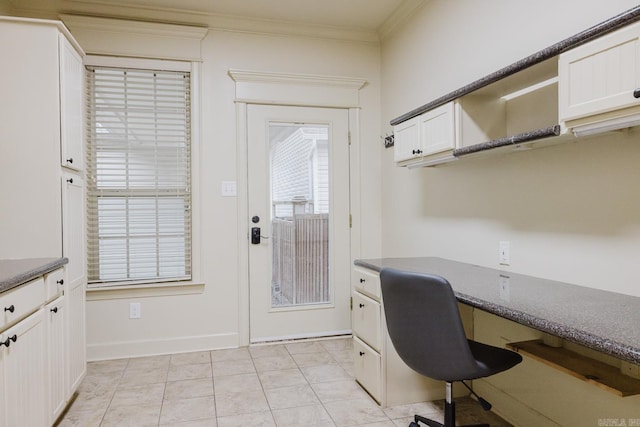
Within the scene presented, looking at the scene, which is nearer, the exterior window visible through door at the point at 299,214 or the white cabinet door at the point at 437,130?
the white cabinet door at the point at 437,130

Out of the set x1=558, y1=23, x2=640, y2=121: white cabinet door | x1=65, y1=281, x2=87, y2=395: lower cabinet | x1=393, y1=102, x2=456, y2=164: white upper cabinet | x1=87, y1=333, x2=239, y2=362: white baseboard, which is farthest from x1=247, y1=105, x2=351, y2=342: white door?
x1=558, y1=23, x2=640, y2=121: white cabinet door

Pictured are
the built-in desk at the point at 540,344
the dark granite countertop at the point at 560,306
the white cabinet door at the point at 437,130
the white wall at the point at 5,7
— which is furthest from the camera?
the white wall at the point at 5,7

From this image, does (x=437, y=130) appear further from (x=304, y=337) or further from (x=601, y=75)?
(x=304, y=337)

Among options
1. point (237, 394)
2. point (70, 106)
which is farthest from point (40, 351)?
point (70, 106)

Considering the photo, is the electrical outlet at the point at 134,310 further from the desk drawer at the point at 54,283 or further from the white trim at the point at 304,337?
the desk drawer at the point at 54,283

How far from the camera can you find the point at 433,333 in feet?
5.10

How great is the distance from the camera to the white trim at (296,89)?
10.9 ft

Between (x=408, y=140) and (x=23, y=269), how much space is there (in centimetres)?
213

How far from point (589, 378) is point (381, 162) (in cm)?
248

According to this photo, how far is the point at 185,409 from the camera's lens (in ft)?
7.50

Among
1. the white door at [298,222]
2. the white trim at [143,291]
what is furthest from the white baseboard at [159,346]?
the white trim at [143,291]

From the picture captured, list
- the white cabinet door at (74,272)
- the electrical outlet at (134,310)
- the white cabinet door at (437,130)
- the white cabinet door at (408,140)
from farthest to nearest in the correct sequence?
the electrical outlet at (134,310) → the white cabinet door at (408,140) → the white cabinet door at (74,272) → the white cabinet door at (437,130)

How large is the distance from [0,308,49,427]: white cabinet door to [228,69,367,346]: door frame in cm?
163

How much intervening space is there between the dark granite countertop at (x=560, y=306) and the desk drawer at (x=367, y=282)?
1.18 ft
